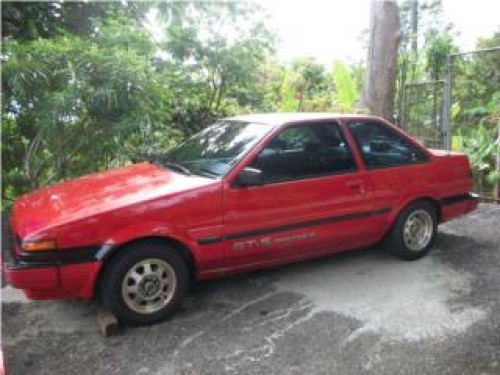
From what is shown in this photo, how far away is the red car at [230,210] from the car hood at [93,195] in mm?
17

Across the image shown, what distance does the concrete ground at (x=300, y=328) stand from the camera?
376 cm

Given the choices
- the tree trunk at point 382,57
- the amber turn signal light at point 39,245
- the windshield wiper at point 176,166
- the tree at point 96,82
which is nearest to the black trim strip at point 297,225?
the windshield wiper at point 176,166

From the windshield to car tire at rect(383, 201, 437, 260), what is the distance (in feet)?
5.91

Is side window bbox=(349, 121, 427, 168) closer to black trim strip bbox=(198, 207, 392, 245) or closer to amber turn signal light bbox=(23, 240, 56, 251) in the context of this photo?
black trim strip bbox=(198, 207, 392, 245)

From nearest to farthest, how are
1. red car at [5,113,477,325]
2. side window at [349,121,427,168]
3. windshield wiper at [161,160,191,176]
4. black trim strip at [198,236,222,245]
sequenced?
red car at [5,113,477,325], black trim strip at [198,236,222,245], windshield wiper at [161,160,191,176], side window at [349,121,427,168]

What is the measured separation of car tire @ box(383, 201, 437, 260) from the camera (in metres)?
5.68

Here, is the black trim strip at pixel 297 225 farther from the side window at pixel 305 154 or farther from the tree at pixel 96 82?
the tree at pixel 96 82

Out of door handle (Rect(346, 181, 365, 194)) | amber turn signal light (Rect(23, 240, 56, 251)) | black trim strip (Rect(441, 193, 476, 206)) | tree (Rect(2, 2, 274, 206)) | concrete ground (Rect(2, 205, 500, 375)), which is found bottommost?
concrete ground (Rect(2, 205, 500, 375))

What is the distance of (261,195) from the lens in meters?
4.69

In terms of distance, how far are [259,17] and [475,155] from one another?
4.52 metres

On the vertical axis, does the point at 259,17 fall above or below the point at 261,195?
above

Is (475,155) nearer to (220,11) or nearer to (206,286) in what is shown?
(220,11)

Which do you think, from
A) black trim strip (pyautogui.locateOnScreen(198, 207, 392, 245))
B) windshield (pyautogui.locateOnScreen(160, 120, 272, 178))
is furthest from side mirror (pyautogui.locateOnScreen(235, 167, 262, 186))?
black trim strip (pyautogui.locateOnScreen(198, 207, 392, 245))

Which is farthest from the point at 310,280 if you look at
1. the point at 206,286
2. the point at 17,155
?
the point at 17,155
